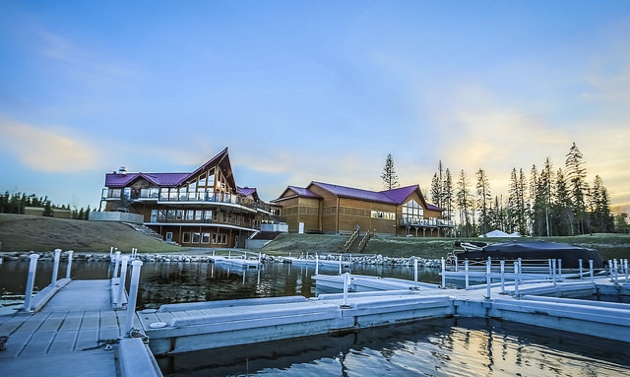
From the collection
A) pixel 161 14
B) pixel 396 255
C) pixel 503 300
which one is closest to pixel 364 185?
pixel 396 255

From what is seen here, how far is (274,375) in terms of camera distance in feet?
16.0

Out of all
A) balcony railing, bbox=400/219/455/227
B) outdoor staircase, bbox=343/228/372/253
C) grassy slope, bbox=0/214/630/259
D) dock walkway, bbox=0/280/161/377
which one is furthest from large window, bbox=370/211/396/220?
dock walkway, bbox=0/280/161/377

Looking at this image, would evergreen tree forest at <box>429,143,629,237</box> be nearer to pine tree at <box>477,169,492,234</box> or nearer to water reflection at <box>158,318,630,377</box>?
pine tree at <box>477,169,492,234</box>

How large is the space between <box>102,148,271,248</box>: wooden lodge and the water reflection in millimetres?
33480

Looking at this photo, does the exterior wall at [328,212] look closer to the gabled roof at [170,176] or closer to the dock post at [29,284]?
the gabled roof at [170,176]

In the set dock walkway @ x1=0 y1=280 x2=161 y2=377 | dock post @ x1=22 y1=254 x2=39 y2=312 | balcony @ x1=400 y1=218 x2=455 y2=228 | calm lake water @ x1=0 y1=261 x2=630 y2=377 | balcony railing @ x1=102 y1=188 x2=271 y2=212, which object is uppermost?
balcony railing @ x1=102 y1=188 x2=271 y2=212

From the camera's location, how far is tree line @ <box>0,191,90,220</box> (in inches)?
1624

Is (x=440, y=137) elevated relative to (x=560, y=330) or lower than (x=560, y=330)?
elevated

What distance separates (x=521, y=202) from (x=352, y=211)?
39825mm

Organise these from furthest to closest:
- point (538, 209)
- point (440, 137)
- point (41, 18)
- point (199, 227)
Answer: point (538, 209) < point (199, 227) < point (440, 137) < point (41, 18)

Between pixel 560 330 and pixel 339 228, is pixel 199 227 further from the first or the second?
pixel 560 330

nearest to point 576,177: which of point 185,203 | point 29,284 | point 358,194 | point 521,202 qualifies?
point 521,202

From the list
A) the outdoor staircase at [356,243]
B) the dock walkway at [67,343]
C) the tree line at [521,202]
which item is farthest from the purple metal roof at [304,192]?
the dock walkway at [67,343]

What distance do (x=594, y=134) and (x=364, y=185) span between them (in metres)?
55.3
